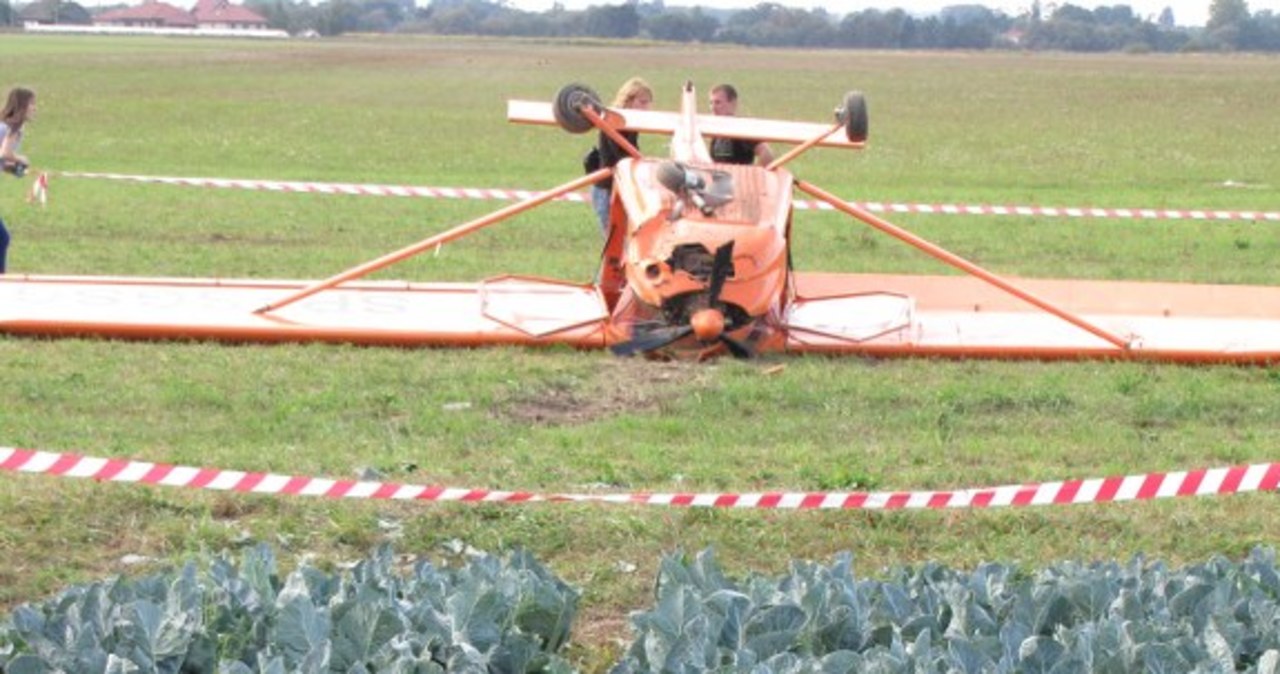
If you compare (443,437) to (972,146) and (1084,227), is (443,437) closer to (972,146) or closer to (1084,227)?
(1084,227)

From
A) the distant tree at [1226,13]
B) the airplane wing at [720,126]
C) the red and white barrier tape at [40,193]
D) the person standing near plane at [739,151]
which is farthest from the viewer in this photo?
the distant tree at [1226,13]

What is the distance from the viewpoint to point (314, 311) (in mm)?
12844

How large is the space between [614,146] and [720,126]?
924 mm

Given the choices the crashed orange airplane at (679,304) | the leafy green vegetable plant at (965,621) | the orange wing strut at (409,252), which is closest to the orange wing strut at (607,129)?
the crashed orange airplane at (679,304)

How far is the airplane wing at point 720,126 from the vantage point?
1324 centimetres

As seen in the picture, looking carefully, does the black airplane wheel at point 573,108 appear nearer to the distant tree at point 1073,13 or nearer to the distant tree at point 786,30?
the distant tree at point 786,30

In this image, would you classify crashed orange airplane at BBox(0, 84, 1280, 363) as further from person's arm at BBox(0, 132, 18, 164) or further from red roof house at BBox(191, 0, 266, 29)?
red roof house at BBox(191, 0, 266, 29)

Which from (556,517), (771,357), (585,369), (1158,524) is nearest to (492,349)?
(585,369)

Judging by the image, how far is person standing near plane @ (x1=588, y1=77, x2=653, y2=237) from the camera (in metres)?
14.3

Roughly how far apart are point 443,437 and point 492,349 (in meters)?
2.43

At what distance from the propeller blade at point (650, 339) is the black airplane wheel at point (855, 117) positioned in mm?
1830

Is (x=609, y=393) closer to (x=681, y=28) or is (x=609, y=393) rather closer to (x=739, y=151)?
(x=739, y=151)

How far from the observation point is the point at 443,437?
9.71 metres

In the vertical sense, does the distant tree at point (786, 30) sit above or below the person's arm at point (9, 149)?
below
